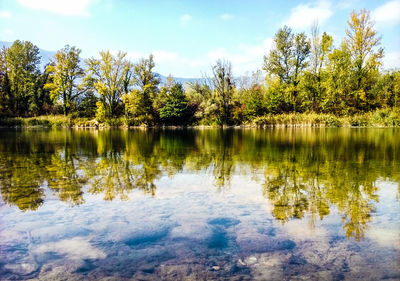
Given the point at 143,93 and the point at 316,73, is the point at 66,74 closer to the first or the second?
the point at 143,93

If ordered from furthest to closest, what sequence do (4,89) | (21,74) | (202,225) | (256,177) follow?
(21,74)
(4,89)
(256,177)
(202,225)

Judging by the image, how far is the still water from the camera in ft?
11.5

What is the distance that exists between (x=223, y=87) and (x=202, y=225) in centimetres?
4568

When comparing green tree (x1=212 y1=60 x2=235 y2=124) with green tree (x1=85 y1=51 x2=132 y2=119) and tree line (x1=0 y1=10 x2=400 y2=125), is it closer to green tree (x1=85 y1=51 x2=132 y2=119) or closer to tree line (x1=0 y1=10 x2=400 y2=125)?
tree line (x1=0 y1=10 x2=400 y2=125)

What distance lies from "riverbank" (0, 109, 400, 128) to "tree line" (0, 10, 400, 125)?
1.48 metres

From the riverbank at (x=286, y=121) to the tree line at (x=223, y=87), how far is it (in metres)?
1.48

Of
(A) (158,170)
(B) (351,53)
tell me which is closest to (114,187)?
(A) (158,170)

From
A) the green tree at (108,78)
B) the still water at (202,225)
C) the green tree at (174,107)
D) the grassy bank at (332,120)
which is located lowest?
the still water at (202,225)

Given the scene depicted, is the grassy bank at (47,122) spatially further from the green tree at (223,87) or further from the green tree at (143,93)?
the green tree at (223,87)

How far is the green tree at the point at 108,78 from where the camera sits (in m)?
49.1

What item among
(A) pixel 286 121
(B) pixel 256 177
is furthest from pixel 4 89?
(B) pixel 256 177

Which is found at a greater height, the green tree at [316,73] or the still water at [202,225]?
the green tree at [316,73]

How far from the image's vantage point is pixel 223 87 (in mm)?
49312

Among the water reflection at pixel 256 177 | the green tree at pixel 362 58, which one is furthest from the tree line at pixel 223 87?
the water reflection at pixel 256 177
